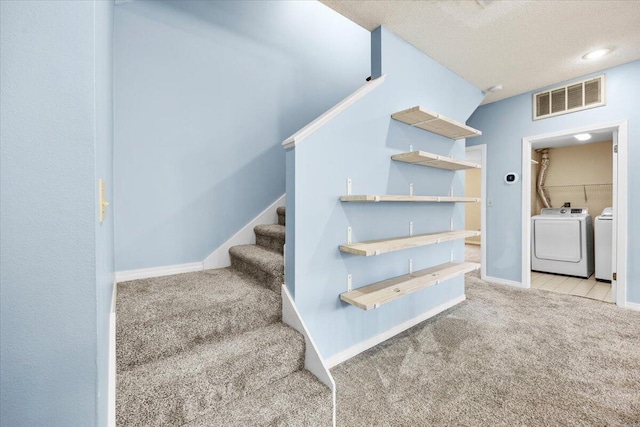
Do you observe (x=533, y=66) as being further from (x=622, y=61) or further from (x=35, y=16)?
(x=35, y=16)

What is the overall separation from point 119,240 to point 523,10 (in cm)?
338

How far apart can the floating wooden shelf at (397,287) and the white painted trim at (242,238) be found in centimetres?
102

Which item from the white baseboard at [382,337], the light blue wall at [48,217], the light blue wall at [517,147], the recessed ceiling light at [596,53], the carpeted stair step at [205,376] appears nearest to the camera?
the light blue wall at [48,217]

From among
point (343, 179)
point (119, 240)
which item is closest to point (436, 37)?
point (343, 179)

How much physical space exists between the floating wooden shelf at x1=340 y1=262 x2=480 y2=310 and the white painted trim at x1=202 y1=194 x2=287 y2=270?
1020mm

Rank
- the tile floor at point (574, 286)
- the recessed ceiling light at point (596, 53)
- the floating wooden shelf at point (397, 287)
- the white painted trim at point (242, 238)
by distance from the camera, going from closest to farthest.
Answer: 1. the floating wooden shelf at point (397, 287)
2. the white painted trim at point (242, 238)
3. the recessed ceiling light at point (596, 53)
4. the tile floor at point (574, 286)

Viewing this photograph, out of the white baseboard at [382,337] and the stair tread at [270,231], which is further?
the stair tread at [270,231]

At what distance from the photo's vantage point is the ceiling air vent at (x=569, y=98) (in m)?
2.98

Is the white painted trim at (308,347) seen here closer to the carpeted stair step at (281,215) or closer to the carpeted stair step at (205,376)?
the carpeted stair step at (205,376)

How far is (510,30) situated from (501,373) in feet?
8.42

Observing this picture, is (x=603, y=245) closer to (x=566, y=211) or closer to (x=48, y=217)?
(x=566, y=211)

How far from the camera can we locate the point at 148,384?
1190 millimetres

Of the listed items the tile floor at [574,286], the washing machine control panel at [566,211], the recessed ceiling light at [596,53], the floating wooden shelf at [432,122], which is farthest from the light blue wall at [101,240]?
the washing machine control panel at [566,211]

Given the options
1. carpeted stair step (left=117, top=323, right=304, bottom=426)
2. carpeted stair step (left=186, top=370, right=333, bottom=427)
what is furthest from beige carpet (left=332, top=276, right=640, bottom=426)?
carpeted stair step (left=117, top=323, right=304, bottom=426)
